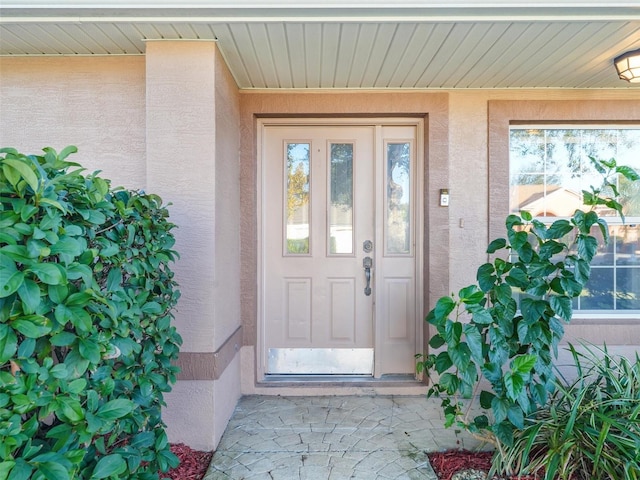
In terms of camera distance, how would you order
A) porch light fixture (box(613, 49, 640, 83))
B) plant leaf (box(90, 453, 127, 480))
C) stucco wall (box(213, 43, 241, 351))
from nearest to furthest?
plant leaf (box(90, 453, 127, 480)) < porch light fixture (box(613, 49, 640, 83)) < stucco wall (box(213, 43, 241, 351))

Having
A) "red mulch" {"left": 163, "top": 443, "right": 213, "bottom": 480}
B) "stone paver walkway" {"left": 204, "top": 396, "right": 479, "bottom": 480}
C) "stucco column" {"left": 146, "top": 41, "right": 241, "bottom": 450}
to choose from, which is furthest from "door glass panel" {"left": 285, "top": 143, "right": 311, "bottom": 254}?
"red mulch" {"left": 163, "top": 443, "right": 213, "bottom": 480}

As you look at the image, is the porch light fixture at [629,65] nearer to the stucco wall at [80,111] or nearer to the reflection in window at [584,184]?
the reflection in window at [584,184]

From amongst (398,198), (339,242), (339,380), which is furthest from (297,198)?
(339,380)

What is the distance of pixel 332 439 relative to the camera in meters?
2.42

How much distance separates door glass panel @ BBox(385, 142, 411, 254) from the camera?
127 inches

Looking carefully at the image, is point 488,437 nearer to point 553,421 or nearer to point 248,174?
point 553,421

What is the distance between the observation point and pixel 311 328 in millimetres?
3260

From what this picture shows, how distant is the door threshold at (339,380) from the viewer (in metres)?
3.09

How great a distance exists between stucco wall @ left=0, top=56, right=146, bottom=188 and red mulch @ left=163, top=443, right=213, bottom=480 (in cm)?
188

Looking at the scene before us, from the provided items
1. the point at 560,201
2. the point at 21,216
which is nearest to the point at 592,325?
the point at 560,201

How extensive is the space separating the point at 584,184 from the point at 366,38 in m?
2.43

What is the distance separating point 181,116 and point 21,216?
1.57m

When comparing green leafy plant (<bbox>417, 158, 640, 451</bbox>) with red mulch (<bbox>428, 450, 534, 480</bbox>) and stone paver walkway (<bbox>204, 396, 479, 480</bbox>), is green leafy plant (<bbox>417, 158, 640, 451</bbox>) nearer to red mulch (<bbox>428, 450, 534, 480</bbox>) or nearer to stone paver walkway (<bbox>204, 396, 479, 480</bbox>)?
red mulch (<bbox>428, 450, 534, 480</bbox>)

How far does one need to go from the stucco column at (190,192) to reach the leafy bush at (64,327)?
2.42 feet
